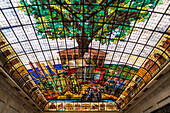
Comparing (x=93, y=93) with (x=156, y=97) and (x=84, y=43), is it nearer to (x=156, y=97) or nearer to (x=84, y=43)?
(x=156, y=97)

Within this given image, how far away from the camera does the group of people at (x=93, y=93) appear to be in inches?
1700

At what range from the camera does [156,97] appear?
90.6 ft

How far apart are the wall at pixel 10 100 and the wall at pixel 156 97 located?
2718cm

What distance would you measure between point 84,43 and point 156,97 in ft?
56.6

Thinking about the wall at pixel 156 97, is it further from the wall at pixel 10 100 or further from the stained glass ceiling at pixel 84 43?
the wall at pixel 10 100

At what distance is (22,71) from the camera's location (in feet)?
103

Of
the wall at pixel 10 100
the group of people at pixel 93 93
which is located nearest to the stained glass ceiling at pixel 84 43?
the group of people at pixel 93 93

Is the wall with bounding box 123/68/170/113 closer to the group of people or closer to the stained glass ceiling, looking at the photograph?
the stained glass ceiling

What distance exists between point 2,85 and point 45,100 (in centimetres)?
2181

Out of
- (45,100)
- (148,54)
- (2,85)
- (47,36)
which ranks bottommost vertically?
(2,85)

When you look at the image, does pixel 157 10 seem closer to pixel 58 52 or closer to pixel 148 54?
pixel 148 54

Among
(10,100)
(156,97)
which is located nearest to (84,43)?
(156,97)

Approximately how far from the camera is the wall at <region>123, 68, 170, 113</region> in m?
24.2

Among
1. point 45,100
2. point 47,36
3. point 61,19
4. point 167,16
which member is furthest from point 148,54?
point 45,100
